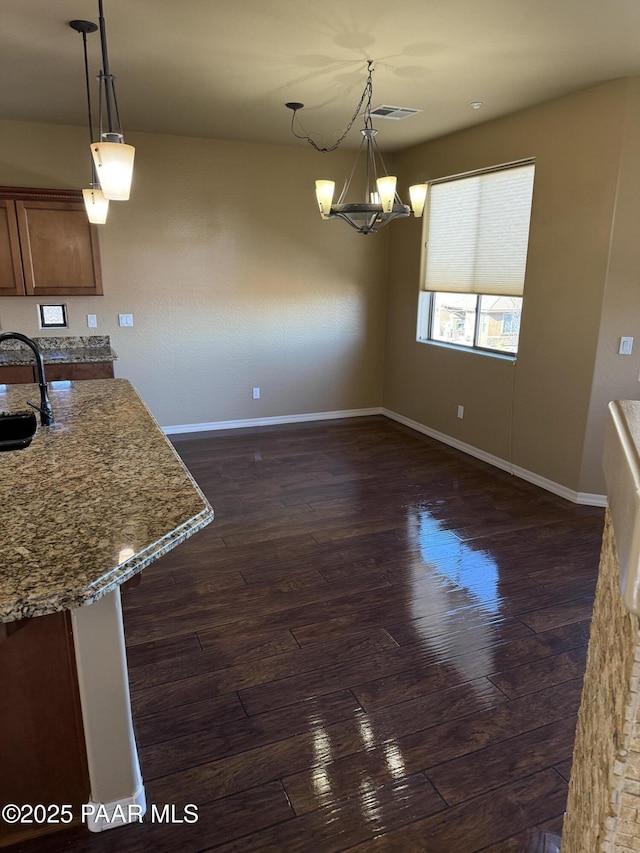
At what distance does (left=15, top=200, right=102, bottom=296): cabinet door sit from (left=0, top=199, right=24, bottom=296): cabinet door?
1.7 inches

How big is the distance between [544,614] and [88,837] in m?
2.10

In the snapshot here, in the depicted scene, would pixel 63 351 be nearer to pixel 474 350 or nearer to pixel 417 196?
pixel 417 196

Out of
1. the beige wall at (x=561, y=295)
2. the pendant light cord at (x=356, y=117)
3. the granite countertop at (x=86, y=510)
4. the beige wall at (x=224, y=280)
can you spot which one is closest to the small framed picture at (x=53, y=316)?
the beige wall at (x=224, y=280)

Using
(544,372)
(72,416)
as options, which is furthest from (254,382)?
(72,416)

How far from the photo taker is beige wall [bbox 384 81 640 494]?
3.64 m

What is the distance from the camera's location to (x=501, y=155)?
4.39 meters

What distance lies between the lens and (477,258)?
484 cm

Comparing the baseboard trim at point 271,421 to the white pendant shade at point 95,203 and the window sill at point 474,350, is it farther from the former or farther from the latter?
the white pendant shade at point 95,203

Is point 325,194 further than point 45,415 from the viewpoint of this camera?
Yes

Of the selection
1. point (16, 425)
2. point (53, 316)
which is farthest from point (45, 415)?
point (53, 316)

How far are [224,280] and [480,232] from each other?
2479mm

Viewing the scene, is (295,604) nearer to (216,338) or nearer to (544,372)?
(544,372)

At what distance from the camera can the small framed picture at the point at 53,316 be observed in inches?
195

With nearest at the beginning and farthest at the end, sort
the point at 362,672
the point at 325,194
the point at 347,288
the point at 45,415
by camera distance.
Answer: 1. the point at 362,672
2. the point at 45,415
3. the point at 325,194
4. the point at 347,288
